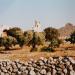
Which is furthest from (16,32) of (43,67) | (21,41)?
(43,67)

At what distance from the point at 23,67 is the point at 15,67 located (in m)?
0.82

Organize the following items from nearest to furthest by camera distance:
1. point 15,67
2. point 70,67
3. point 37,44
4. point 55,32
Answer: point 70,67 < point 15,67 < point 37,44 < point 55,32

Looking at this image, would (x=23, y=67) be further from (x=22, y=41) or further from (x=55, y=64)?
(x=22, y=41)

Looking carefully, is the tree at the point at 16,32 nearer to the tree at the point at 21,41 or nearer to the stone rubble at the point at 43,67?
the tree at the point at 21,41

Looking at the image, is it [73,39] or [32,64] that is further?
[73,39]

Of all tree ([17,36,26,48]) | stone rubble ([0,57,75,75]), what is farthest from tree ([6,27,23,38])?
stone rubble ([0,57,75,75])

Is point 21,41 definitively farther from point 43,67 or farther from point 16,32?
point 43,67

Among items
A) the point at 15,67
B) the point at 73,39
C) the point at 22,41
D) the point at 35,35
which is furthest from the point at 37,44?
the point at 15,67

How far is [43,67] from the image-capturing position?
766 inches

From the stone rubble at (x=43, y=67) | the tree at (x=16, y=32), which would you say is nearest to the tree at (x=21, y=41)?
the tree at (x=16, y=32)

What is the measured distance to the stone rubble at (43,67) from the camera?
18578mm

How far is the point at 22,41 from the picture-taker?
6800 cm

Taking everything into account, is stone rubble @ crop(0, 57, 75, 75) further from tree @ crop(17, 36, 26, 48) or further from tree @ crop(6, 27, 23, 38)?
tree @ crop(6, 27, 23, 38)

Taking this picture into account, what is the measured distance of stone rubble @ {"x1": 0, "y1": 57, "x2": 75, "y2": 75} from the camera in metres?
18.6
